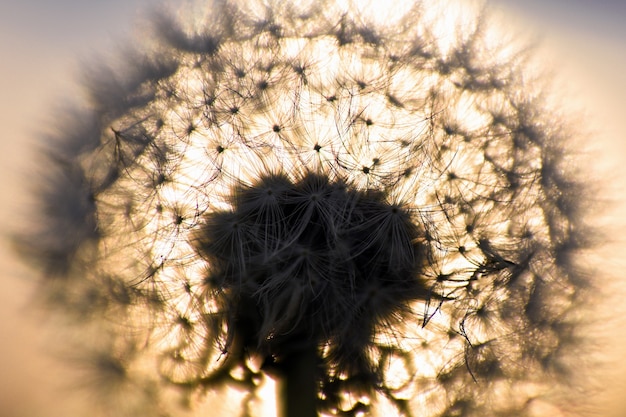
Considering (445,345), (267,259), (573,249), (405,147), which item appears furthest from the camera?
(573,249)

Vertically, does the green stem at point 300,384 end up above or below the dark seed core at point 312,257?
below

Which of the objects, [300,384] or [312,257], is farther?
[300,384]

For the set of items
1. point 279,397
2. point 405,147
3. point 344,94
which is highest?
point 344,94

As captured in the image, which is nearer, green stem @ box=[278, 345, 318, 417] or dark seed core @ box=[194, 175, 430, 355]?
dark seed core @ box=[194, 175, 430, 355]

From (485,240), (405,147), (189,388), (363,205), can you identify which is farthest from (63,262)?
(485,240)

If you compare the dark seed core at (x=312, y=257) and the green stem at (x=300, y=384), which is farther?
the green stem at (x=300, y=384)

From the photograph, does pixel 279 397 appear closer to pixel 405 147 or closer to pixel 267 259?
pixel 267 259

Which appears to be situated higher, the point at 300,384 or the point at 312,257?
the point at 312,257

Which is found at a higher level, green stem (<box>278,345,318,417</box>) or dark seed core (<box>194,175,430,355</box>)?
dark seed core (<box>194,175,430,355</box>)
